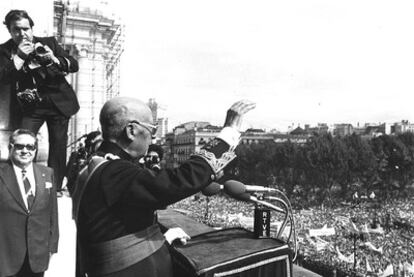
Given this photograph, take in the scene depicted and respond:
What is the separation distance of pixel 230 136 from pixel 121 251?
0.81m

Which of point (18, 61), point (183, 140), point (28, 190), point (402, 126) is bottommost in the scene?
point (183, 140)

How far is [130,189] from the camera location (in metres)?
2.37

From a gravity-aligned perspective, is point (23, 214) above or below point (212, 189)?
below

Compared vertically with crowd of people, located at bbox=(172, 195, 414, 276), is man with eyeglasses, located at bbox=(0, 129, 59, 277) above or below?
above

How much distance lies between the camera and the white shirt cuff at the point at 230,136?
250 centimetres

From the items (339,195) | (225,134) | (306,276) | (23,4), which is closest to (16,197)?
(225,134)

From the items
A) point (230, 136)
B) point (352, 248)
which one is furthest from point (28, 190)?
point (352, 248)

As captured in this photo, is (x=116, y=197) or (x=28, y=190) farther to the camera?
(x=28, y=190)

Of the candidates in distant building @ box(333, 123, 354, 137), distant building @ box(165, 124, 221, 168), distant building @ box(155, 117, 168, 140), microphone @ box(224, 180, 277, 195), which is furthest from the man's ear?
distant building @ box(333, 123, 354, 137)

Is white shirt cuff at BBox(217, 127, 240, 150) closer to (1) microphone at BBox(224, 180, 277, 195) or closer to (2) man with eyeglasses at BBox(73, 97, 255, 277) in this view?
(2) man with eyeglasses at BBox(73, 97, 255, 277)

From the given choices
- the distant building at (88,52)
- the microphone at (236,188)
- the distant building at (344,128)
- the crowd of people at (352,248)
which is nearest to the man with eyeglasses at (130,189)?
the microphone at (236,188)

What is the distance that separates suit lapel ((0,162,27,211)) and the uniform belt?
109cm

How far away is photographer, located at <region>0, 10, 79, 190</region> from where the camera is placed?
14.0ft

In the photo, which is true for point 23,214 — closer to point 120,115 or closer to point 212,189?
point 120,115
